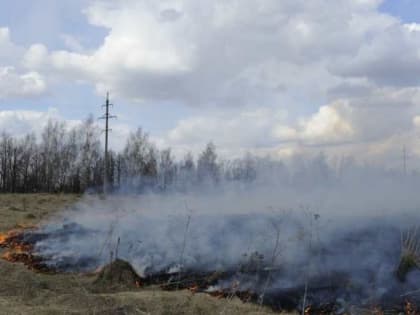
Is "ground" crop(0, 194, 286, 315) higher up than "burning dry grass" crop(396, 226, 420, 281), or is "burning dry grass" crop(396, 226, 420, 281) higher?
"burning dry grass" crop(396, 226, 420, 281)

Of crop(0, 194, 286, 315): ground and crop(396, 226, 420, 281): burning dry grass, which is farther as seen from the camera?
crop(396, 226, 420, 281): burning dry grass

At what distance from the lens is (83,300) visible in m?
12.3

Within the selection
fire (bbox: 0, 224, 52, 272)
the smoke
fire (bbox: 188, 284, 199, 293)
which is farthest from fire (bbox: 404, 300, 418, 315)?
fire (bbox: 0, 224, 52, 272)

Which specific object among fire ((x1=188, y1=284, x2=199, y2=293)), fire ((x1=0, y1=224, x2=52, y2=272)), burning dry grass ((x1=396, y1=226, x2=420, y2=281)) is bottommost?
fire ((x1=188, y1=284, x2=199, y2=293))

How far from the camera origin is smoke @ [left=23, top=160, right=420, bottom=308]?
15.6 meters

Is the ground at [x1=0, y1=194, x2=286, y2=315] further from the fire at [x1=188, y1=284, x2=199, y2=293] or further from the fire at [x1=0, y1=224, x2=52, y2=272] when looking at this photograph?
the fire at [x1=0, y1=224, x2=52, y2=272]

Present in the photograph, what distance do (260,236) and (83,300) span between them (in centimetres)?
832

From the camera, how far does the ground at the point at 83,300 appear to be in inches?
456

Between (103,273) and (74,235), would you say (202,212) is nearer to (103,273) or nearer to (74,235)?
(74,235)

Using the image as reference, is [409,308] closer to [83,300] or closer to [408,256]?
[408,256]

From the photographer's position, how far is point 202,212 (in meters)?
23.6

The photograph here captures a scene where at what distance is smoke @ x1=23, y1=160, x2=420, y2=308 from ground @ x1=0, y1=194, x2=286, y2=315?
1.72 metres

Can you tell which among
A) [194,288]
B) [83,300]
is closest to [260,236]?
[194,288]

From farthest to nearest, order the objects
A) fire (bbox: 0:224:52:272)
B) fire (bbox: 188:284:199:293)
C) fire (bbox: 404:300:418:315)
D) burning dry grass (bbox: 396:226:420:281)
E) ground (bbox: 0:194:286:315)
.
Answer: fire (bbox: 0:224:52:272)
burning dry grass (bbox: 396:226:420:281)
fire (bbox: 188:284:199:293)
fire (bbox: 404:300:418:315)
ground (bbox: 0:194:286:315)
